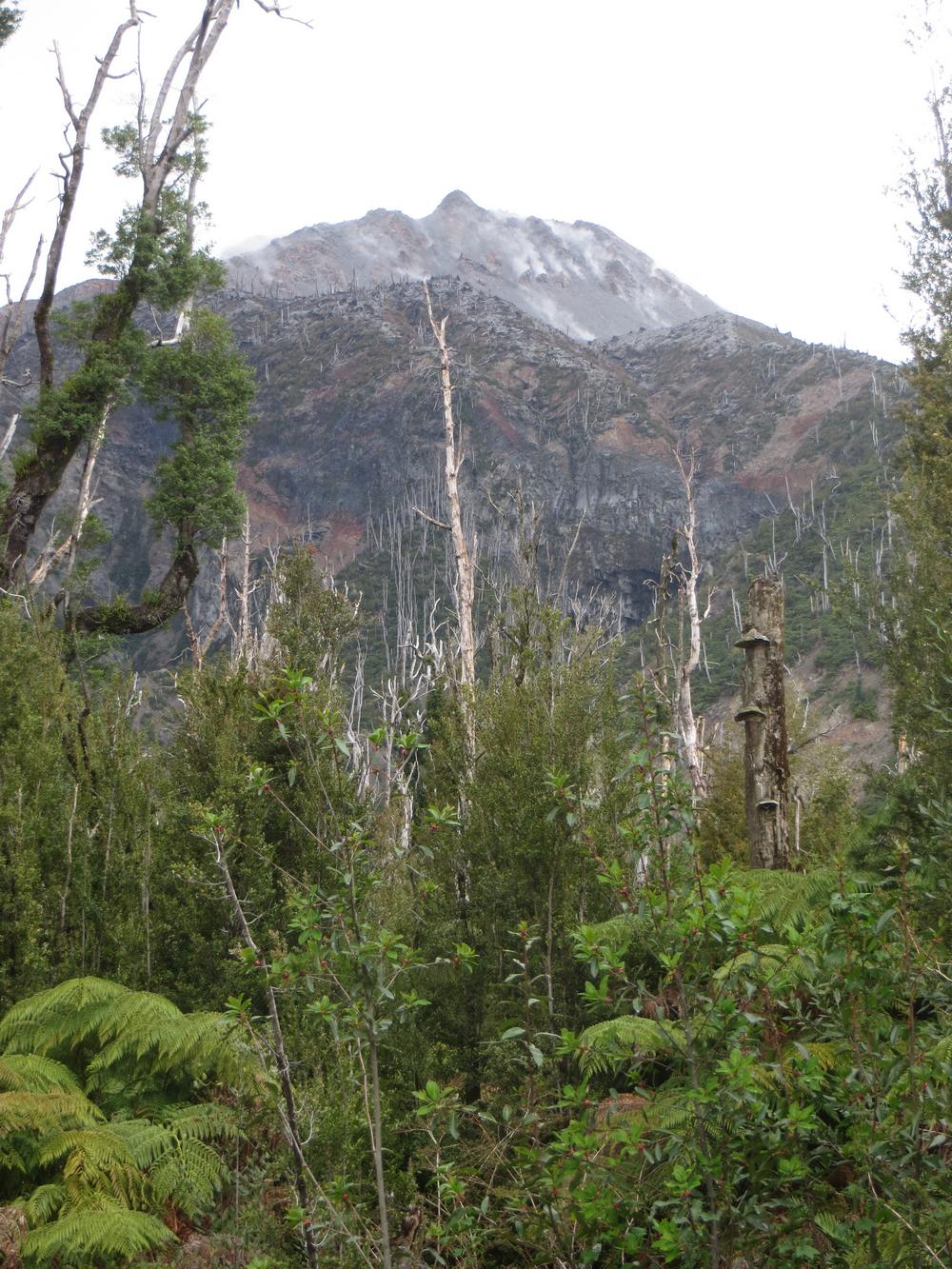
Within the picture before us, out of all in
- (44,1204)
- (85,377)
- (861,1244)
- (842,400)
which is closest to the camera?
(861,1244)

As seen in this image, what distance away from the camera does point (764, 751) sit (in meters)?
7.75

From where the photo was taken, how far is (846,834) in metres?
9.06

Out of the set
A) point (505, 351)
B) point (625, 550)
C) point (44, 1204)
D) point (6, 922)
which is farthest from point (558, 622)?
point (505, 351)

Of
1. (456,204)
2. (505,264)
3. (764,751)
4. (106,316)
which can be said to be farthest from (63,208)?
(456,204)

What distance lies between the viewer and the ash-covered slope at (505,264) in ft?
472

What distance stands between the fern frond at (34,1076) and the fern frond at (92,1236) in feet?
2.97

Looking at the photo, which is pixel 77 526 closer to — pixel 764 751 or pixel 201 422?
pixel 201 422

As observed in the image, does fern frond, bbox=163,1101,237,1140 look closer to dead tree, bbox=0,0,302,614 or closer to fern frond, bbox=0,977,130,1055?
fern frond, bbox=0,977,130,1055

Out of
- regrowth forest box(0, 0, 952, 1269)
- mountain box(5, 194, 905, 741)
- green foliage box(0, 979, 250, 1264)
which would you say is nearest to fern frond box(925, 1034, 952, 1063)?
regrowth forest box(0, 0, 952, 1269)

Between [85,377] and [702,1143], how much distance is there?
469 inches

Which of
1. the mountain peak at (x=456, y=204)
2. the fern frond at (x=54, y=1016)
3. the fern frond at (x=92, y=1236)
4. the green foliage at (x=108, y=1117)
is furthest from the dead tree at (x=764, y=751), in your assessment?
the mountain peak at (x=456, y=204)

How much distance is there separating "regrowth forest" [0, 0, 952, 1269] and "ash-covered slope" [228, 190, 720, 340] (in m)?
124

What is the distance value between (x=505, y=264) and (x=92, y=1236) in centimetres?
17110

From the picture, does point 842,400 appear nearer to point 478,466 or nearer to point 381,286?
point 478,466
